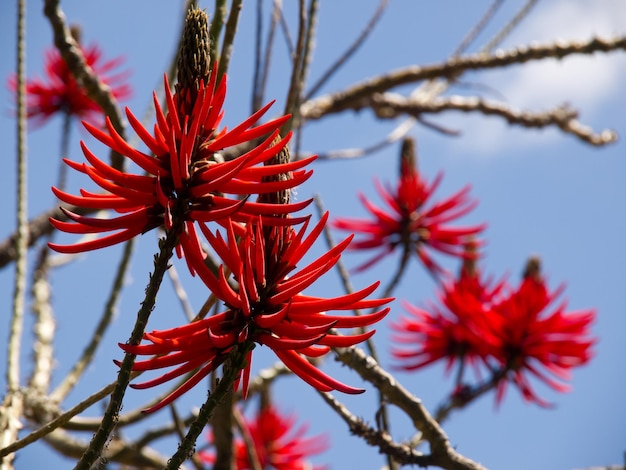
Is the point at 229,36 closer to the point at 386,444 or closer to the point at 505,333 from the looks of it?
the point at 386,444

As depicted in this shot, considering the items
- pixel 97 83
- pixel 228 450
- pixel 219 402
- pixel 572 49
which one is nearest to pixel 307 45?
pixel 97 83

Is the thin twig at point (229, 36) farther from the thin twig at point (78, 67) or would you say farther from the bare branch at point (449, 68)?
the bare branch at point (449, 68)

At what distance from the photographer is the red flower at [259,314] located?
2.09 feet

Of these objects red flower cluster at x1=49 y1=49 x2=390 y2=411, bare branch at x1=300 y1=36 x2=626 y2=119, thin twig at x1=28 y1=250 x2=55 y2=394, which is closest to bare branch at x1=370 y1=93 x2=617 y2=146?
bare branch at x1=300 y1=36 x2=626 y2=119

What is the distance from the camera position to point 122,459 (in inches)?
64.3

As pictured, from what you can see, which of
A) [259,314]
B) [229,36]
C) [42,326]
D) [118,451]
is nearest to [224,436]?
[118,451]

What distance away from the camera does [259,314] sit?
0.66 m

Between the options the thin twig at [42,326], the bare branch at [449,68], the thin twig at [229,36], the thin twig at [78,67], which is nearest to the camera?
the thin twig at [229,36]

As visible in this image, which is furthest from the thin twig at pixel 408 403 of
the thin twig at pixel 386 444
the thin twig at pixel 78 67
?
the thin twig at pixel 78 67

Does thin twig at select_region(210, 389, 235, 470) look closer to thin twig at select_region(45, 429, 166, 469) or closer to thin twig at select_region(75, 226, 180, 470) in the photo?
thin twig at select_region(45, 429, 166, 469)

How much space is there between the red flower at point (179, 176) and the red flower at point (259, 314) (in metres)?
0.02

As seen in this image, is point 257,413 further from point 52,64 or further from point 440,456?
point 440,456

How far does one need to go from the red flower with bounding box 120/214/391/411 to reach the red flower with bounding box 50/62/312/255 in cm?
2

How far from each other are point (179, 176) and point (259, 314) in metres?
0.12
